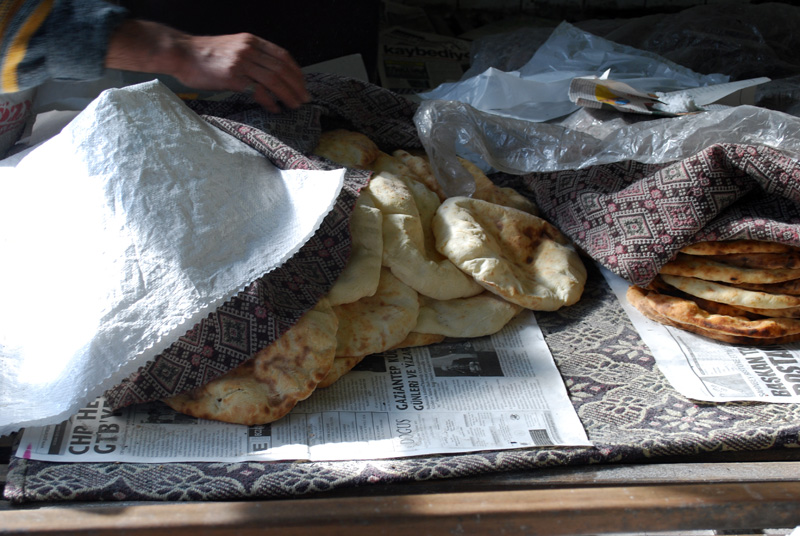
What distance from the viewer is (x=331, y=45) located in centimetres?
268

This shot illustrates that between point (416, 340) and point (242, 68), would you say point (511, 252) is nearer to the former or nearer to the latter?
point (416, 340)

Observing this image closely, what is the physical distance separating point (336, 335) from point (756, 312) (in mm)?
1016

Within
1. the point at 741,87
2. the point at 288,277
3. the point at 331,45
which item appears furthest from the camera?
the point at 331,45

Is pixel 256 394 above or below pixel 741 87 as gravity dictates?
below

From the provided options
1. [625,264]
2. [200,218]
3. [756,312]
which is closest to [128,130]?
[200,218]

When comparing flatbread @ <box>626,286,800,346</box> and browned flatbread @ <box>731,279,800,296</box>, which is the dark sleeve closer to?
flatbread @ <box>626,286,800,346</box>

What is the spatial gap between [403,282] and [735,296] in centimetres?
79

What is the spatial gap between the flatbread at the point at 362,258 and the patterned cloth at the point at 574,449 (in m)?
0.38

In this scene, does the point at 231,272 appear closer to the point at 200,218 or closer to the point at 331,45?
the point at 200,218

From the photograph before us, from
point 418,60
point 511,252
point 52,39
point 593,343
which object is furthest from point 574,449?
point 418,60

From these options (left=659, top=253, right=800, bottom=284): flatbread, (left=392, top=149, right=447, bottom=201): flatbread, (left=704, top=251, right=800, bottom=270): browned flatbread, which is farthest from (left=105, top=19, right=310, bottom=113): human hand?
(left=704, top=251, right=800, bottom=270): browned flatbread

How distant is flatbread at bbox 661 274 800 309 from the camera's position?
1.62 metres

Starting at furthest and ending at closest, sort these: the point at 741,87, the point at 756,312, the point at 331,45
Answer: the point at 331,45 → the point at 741,87 → the point at 756,312

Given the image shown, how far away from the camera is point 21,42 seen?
1.42m
